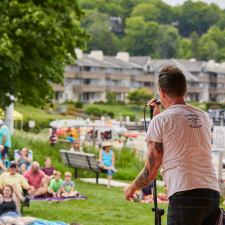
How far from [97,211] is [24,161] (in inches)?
166

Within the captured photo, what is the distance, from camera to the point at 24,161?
40.7ft

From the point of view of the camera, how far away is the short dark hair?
295 cm

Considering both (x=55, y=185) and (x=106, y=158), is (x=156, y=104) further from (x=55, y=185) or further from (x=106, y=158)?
(x=106, y=158)

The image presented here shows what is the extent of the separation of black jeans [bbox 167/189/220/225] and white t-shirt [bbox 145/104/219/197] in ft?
0.13

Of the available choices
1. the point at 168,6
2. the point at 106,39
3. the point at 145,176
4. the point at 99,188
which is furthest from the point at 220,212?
the point at 168,6

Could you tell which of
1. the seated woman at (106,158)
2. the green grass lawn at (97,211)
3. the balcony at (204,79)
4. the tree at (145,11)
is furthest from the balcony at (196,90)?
the green grass lawn at (97,211)

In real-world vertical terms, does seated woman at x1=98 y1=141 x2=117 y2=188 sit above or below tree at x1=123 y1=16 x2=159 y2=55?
below

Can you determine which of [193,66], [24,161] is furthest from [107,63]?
[24,161]

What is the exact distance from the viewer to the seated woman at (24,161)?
12.0m

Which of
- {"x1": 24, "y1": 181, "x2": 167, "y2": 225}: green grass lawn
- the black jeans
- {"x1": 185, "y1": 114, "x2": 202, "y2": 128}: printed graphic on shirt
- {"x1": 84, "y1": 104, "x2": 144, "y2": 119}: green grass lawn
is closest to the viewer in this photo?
the black jeans

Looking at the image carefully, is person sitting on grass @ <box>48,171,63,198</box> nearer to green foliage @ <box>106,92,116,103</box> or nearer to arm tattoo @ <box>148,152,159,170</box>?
arm tattoo @ <box>148,152,159,170</box>

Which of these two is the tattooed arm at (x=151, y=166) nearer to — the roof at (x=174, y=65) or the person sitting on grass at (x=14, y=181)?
the person sitting on grass at (x=14, y=181)

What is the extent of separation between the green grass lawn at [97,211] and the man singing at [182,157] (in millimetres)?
5076

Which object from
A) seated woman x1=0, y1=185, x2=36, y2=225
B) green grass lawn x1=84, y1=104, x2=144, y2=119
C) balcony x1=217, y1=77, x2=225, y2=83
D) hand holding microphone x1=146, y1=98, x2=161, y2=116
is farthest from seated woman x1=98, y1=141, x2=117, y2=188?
balcony x1=217, y1=77, x2=225, y2=83
